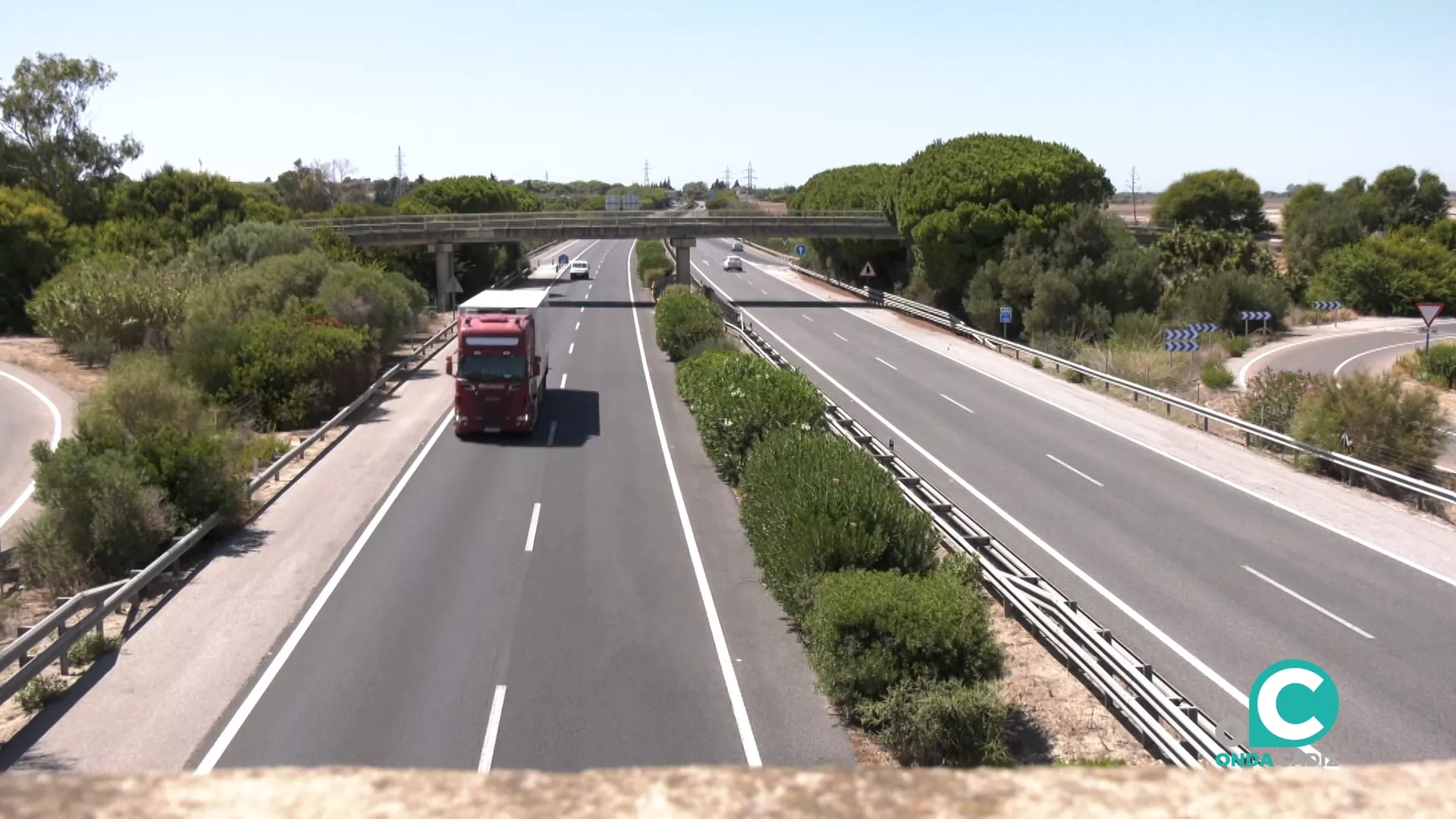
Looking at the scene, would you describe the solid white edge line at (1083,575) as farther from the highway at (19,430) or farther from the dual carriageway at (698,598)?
the highway at (19,430)

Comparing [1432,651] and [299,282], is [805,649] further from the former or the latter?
[299,282]

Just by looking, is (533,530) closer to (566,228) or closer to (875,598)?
(875,598)

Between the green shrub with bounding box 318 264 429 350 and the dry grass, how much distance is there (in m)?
7.67

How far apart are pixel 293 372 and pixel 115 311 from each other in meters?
14.6

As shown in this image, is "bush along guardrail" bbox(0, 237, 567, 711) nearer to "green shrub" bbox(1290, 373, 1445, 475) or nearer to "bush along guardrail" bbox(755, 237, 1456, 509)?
"bush along guardrail" bbox(755, 237, 1456, 509)

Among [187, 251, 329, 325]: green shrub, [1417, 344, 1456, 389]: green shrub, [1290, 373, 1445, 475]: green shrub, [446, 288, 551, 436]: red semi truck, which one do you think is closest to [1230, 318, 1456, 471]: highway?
[1417, 344, 1456, 389]: green shrub

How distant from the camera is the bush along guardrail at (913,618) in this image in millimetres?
12109

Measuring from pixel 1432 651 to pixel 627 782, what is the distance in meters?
16.5

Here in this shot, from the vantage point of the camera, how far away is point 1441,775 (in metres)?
1.91

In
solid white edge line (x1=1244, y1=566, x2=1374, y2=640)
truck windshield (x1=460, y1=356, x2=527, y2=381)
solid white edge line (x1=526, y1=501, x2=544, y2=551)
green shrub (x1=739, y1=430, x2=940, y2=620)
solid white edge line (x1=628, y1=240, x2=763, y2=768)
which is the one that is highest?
truck windshield (x1=460, y1=356, x2=527, y2=381)

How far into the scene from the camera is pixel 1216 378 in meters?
43.2

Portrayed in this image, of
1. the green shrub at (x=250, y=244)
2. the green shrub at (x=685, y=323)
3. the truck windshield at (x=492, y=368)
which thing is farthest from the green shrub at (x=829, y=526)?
the green shrub at (x=250, y=244)

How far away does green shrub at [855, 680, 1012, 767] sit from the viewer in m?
12.1

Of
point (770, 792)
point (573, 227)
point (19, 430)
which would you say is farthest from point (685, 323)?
point (770, 792)
